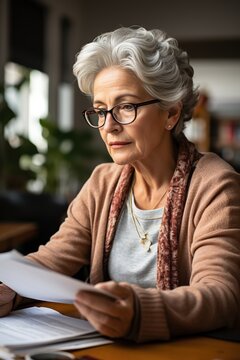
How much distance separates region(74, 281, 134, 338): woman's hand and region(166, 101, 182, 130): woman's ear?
0.62 m

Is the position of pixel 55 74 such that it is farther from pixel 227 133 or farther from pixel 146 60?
pixel 227 133

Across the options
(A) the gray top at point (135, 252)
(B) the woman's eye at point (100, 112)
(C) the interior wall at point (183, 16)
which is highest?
(C) the interior wall at point (183, 16)

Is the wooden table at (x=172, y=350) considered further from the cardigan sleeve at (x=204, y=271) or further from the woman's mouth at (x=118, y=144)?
the woman's mouth at (x=118, y=144)

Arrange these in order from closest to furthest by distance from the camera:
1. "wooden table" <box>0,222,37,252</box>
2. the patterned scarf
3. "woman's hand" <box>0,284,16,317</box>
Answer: "woman's hand" <box>0,284,16,317</box>
the patterned scarf
"wooden table" <box>0,222,37,252</box>

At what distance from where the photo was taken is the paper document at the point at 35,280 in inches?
44.1

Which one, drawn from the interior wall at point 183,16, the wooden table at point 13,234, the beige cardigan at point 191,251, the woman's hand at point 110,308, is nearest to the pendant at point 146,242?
the beige cardigan at point 191,251

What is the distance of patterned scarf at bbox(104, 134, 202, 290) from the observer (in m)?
1.55

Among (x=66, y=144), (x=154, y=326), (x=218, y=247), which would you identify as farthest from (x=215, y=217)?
(x=66, y=144)

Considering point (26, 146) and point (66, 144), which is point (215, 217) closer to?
point (26, 146)

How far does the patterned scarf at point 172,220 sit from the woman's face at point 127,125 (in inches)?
3.8

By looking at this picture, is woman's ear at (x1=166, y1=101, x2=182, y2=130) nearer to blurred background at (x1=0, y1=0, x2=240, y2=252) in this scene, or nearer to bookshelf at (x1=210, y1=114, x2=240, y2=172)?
blurred background at (x1=0, y1=0, x2=240, y2=252)

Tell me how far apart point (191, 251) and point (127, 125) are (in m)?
0.33

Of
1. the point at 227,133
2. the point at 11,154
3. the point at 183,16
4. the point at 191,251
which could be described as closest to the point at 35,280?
the point at 191,251

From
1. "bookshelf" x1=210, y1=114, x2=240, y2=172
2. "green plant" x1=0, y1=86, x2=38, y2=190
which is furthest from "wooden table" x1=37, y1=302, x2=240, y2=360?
"bookshelf" x1=210, y1=114, x2=240, y2=172
